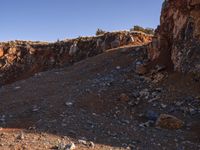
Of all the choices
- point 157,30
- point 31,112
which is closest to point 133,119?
point 31,112

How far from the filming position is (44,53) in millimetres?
30828

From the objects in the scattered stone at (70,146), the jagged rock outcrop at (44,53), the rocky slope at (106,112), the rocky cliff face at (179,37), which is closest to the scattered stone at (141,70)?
the rocky slope at (106,112)

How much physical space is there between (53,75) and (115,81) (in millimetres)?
4351

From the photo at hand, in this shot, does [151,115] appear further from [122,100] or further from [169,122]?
[122,100]

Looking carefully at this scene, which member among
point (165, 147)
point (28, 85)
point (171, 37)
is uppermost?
point (171, 37)

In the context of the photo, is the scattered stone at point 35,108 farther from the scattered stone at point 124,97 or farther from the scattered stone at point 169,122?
the scattered stone at point 169,122

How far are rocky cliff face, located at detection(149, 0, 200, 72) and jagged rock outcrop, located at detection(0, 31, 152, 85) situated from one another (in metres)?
9.50

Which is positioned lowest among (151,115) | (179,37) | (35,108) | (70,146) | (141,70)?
(70,146)

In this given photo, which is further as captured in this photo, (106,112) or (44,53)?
(44,53)

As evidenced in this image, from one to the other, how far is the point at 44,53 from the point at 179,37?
55.9 feet

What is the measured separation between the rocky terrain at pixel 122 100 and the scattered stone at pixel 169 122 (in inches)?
1.1

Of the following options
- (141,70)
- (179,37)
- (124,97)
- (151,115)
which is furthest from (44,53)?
(151,115)

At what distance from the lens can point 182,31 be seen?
1517cm

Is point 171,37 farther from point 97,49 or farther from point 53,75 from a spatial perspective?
point 97,49
